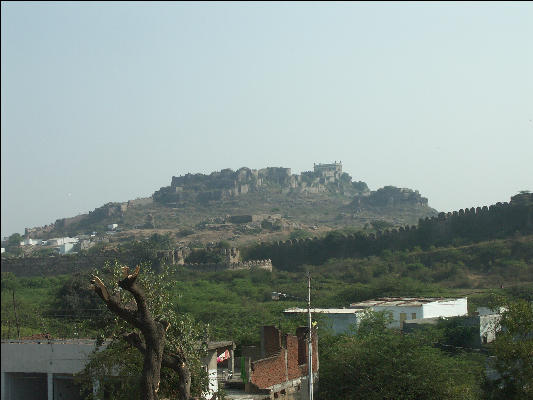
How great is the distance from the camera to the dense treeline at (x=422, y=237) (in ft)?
140

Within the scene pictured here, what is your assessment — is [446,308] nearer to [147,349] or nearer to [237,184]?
[147,349]

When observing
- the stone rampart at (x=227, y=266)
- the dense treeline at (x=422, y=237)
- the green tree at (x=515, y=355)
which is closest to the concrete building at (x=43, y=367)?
the green tree at (x=515, y=355)

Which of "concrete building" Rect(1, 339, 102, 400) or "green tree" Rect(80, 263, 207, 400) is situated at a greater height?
"green tree" Rect(80, 263, 207, 400)

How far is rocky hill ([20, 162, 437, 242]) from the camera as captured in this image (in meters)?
69.4

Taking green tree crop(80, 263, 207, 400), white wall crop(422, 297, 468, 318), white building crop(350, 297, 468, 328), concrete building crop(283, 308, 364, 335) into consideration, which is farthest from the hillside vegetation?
green tree crop(80, 263, 207, 400)

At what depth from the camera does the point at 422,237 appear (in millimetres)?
46469

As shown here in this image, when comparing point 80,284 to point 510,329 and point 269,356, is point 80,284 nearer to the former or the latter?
point 269,356

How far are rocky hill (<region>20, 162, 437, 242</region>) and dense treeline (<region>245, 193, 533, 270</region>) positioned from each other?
42.2 feet

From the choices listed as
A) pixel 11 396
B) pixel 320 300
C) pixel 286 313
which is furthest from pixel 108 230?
pixel 11 396

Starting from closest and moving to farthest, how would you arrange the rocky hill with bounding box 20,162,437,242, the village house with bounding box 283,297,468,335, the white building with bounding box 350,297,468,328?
the village house with bounding box 283,297,468,335 < the white building with bounding box 350,297,468,328 < the rocky hill with bounding box 20,162,437,242

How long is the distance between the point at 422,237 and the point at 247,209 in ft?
119

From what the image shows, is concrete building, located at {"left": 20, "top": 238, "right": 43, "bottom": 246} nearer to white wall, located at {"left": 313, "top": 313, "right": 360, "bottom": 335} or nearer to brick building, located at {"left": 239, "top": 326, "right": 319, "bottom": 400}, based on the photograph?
white wall, located at {"left": 313, "top": 313, "right": 360, "bottom": 335}

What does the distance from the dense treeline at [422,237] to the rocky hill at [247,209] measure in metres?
12.9

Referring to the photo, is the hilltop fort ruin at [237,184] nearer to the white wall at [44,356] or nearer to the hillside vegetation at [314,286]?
the hillside vegetation at [314,286]
